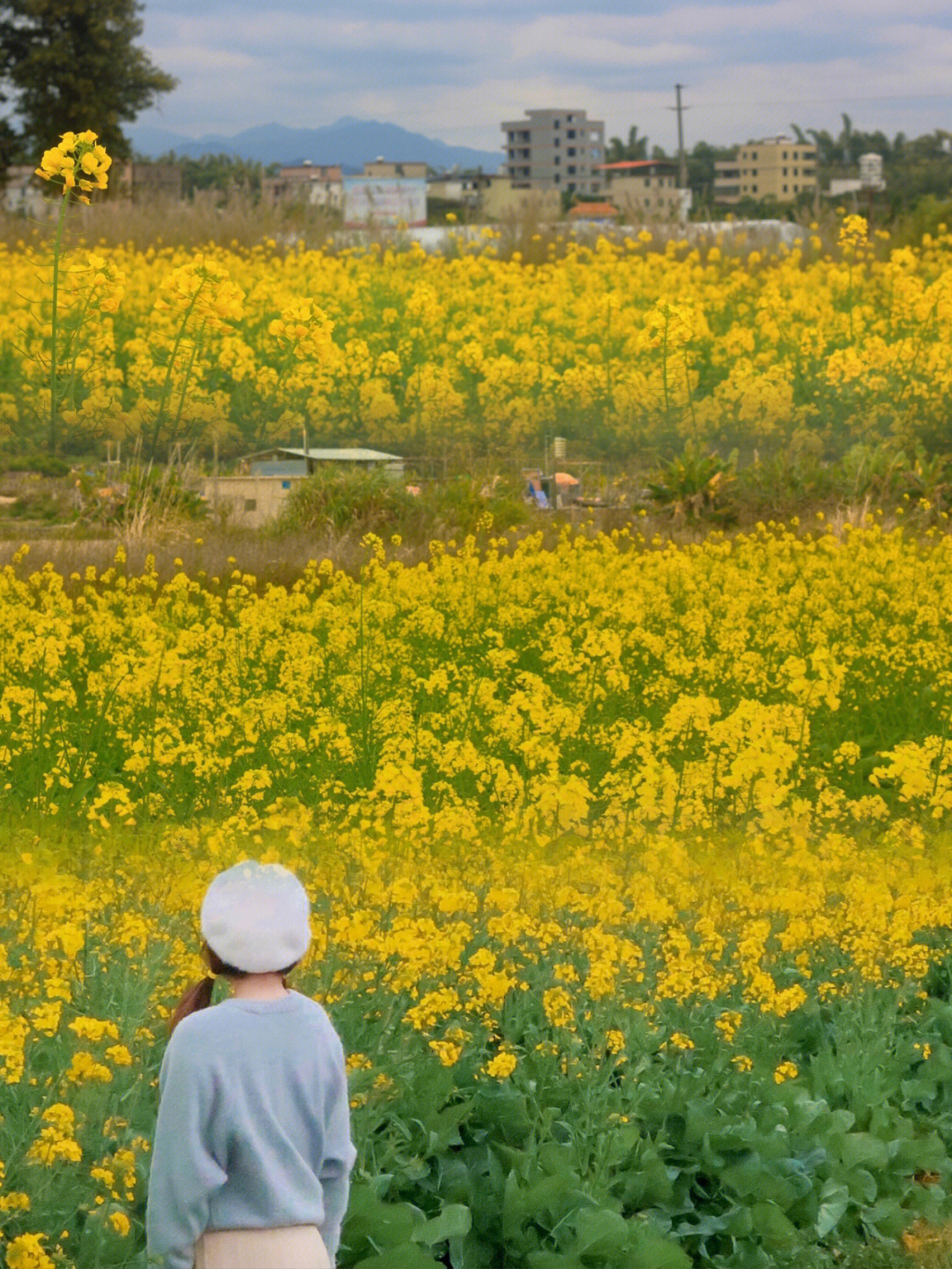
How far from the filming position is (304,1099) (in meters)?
2.60

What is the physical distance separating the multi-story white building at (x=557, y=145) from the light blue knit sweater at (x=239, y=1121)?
8547cm

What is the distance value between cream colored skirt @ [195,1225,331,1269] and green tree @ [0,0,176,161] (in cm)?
2225

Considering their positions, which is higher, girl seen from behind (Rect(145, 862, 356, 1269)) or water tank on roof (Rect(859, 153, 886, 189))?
water tank on roof (Rect(859, 153, 886, 189))

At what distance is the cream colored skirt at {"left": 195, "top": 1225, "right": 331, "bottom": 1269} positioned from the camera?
8.45 feet

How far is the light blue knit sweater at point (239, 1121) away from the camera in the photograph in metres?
2.53


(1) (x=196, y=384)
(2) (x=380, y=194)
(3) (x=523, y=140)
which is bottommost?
(1) (x=196, y=384)

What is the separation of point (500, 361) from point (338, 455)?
8.34 feet

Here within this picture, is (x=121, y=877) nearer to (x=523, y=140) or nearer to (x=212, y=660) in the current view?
(x=212, y=660)

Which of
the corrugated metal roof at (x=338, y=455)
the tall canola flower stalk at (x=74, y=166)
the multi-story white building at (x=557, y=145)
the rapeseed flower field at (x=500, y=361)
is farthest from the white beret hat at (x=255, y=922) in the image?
the multi-story white building at (x=557, y=145)

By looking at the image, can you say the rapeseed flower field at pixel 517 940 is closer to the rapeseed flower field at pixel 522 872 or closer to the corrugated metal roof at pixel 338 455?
the rapeseed flower field at pixel 522 872

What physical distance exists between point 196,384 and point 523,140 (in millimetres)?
87014

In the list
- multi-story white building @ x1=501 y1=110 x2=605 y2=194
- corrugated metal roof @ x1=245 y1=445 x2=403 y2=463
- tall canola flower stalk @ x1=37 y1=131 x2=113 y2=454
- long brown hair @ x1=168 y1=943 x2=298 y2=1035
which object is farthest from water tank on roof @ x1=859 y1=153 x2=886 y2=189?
multi-story white building @ x1=501 y1=110 x2=605 y2=194

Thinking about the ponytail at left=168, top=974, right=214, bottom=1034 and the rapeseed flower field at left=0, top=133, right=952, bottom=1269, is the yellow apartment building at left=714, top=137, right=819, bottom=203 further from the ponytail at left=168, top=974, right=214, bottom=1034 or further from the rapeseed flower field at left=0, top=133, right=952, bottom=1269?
the ponytail at left=168, top=974, right=214, bottom=1034

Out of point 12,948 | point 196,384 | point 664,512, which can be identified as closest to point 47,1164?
point 12,948
